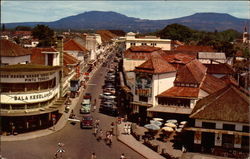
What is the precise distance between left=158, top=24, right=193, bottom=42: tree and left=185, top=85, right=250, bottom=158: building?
111518 mm

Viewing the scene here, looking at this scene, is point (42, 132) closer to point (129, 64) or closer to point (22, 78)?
point (22, 78)

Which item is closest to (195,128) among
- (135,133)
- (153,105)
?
(135,133)

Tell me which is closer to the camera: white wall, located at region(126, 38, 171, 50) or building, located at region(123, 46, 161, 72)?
building, located at region(123, 46, 161, 72)

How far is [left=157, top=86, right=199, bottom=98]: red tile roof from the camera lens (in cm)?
4109

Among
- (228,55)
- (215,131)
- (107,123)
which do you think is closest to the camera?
(215,131)

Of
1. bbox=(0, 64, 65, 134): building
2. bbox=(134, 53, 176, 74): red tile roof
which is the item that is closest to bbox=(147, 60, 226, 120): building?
bbox=(134, 53, 176, 74): red tile roof

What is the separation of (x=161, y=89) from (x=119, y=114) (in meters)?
7.14

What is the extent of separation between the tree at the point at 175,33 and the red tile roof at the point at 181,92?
331 feet

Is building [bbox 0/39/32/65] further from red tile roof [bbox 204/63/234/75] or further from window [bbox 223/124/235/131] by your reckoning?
red tile roof [bbox 204/63/234/75]

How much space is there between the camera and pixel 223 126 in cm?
3127

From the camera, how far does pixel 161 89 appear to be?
42031mm

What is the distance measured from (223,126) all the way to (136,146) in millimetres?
8239

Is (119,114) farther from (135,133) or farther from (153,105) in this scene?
(135,133)

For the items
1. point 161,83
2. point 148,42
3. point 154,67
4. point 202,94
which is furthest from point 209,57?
point 154,67
